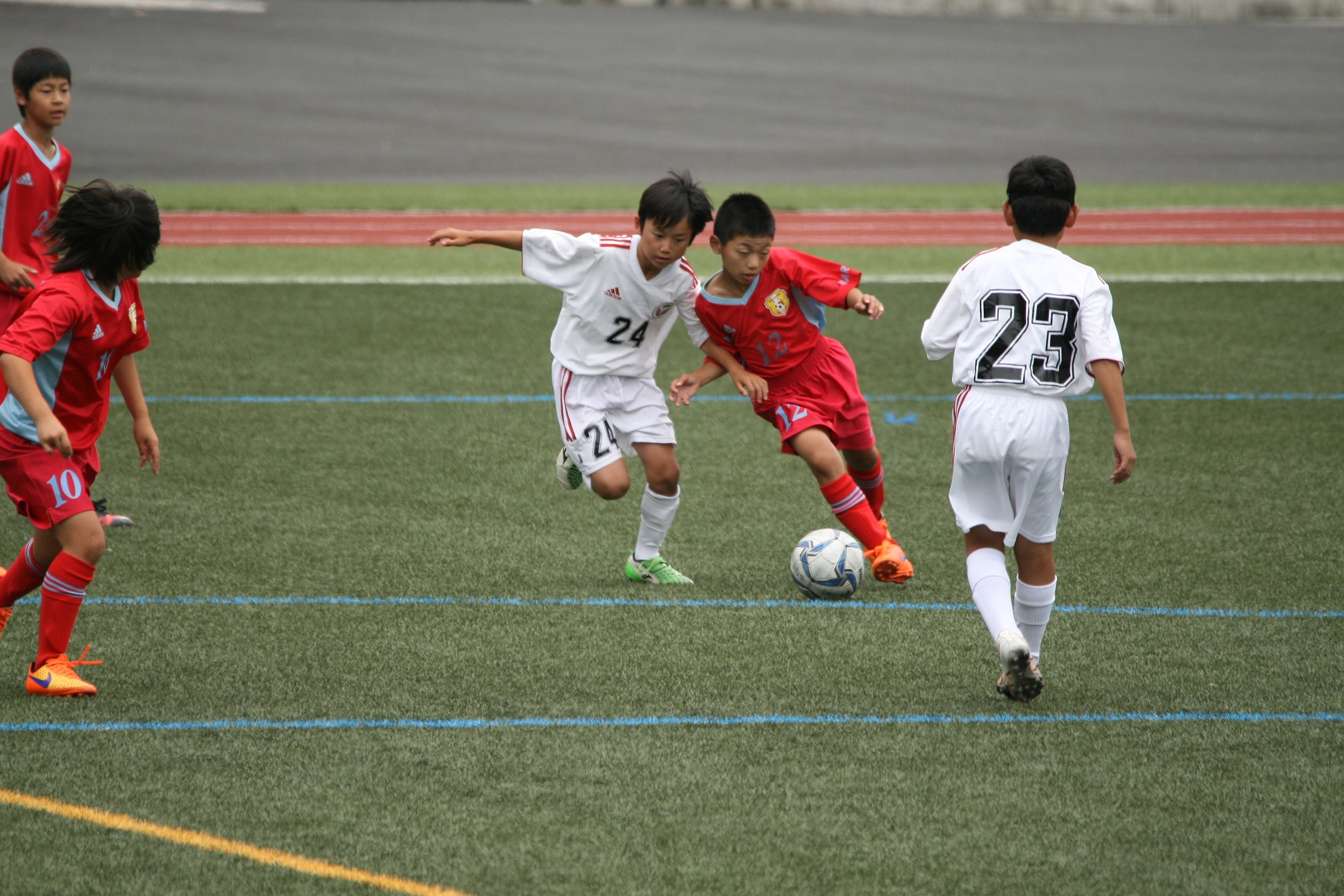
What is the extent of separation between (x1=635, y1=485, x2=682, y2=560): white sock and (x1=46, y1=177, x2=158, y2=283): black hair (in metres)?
2.10

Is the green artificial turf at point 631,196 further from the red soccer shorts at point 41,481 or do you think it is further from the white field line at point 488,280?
the red soccer shorts at point 41,481

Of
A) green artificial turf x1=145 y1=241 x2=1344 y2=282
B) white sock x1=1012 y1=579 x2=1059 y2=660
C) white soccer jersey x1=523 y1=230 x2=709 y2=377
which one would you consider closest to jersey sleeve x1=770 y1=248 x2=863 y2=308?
white soccer jersey x1=523 y1=230 x2=709 y2=377

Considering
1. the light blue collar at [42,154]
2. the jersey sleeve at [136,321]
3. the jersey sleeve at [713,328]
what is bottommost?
the jersey sleeve at [713,328]

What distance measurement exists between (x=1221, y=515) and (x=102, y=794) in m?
4.88

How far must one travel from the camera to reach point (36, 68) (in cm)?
566

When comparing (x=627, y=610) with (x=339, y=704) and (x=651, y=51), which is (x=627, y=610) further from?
(x=651, y=51)

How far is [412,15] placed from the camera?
32.9m

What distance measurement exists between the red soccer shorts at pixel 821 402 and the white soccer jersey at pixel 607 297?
0.45 m

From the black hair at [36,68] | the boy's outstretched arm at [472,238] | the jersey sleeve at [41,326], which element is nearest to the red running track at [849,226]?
the black hair at [36,68]

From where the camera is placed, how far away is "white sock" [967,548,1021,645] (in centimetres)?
414

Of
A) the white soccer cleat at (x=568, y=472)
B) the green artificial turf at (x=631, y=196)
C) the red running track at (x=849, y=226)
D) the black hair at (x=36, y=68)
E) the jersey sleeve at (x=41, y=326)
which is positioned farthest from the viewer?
the green artificial turf at (x=631, y=196)

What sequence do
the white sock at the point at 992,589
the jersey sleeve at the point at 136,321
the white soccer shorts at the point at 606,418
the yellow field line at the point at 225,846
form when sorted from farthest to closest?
the white soccer shorts at the point at 606,418
the jersey sleeve at the point at 136,321
the white sock at the point at 992,589
the yellow field line at the point at 225,846

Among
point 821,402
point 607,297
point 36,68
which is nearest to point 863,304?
point 821,402

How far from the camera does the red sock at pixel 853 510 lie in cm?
552
